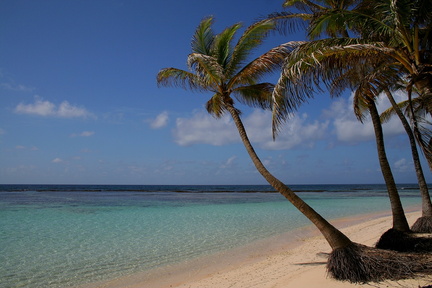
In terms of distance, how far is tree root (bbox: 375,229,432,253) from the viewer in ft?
22.2

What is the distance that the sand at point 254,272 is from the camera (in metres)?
5.79

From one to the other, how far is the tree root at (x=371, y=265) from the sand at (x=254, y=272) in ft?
0.53

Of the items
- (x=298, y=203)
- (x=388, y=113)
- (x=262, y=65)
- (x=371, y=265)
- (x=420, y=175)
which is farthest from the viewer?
(x=388, y=113)

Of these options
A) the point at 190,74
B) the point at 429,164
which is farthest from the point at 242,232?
the point at 429,164

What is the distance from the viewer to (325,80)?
6.32 meters

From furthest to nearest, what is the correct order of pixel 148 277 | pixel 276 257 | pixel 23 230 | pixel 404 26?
pixel 23 230 < pixel 276 257 < pixel 148 277 < pixel 404 26

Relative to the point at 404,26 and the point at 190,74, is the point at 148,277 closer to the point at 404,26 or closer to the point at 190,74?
the point at 190,74

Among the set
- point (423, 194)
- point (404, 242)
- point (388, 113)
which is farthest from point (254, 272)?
point (388, 113)

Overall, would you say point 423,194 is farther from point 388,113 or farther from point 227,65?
point 227,65

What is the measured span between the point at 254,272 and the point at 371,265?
2729 millimetres

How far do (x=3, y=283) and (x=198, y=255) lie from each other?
15.9ft

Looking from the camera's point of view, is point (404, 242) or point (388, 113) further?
point (388, 113)

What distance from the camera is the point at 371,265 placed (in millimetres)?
5336

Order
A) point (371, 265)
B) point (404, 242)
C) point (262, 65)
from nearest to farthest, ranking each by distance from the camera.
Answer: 1. point (371, 265)
2. point (404, 242)
3. point (262, 65)
